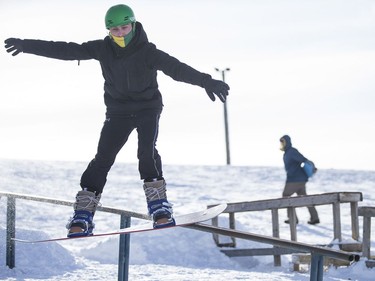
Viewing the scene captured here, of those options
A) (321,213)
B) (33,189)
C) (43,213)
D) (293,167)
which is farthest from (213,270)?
(33,189)

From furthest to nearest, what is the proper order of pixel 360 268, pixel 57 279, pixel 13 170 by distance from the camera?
1. pixel 13 170
2. pixel 360 268
3. pixel 57 279

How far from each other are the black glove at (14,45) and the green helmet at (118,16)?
2.18 feet

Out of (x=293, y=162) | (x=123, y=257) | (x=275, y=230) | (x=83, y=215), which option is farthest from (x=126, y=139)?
(x=293, y=162)

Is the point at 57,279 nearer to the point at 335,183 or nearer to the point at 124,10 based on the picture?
the point at 124,10

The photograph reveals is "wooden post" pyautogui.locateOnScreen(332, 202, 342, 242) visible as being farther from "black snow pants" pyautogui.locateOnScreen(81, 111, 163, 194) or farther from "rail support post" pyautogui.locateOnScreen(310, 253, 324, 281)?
"black snow pants" pyautogui.locateOnScreen(81, 111, 163, 194)

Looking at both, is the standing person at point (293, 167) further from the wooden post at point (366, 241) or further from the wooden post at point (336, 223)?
the wooden post at point (366, 241)

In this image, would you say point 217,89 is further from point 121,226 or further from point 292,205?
point 292,205

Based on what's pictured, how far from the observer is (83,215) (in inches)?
200

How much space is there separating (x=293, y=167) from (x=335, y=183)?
40.2 ft

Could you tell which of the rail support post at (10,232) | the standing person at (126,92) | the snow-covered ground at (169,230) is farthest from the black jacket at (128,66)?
the snow-covered ground at (169,230)

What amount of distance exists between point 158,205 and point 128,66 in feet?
3.20

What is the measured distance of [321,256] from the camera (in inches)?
182

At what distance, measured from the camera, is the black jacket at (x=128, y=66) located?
15.9 ft

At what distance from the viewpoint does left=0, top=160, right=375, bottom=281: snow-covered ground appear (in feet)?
32.3
